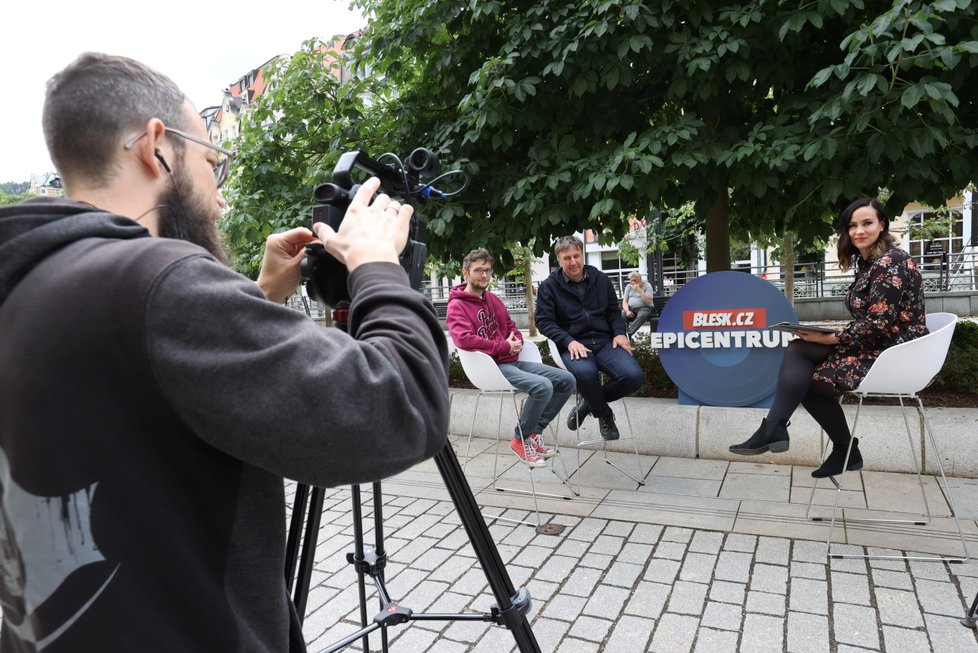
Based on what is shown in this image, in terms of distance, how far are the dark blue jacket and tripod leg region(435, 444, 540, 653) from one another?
3650mm

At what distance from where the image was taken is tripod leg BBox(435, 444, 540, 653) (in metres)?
1.65

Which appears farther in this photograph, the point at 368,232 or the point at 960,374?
the point at 960,374

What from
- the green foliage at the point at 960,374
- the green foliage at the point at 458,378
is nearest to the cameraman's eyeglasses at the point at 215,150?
the green foliage at the point at 960,374

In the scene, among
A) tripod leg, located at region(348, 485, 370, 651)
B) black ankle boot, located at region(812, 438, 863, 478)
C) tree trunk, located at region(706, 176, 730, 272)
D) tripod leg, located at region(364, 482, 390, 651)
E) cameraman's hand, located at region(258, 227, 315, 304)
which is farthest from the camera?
tree trunk, located at region(706, 176, 730, 272)

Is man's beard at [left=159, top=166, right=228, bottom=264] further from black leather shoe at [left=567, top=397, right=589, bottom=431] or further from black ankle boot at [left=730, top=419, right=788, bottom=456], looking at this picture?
black leather shoe at [left=567, top=397, right=589, bottom=431]

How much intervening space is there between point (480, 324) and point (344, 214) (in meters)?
4.07

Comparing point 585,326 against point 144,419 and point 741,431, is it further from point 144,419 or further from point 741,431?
point 144,419

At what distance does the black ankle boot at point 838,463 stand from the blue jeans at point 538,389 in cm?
177

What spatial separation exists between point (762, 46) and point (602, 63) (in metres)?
1.15

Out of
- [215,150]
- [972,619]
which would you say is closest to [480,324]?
[972,619]

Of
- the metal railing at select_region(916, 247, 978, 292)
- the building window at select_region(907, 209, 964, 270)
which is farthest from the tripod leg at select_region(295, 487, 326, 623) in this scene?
the metal railing at select_region(916, 247, 978, 292)

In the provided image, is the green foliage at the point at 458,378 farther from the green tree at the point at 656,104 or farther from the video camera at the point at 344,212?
the video camera at the point at 344,212

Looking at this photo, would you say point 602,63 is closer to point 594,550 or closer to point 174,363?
point 594,550

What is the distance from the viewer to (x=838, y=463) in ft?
13.0
